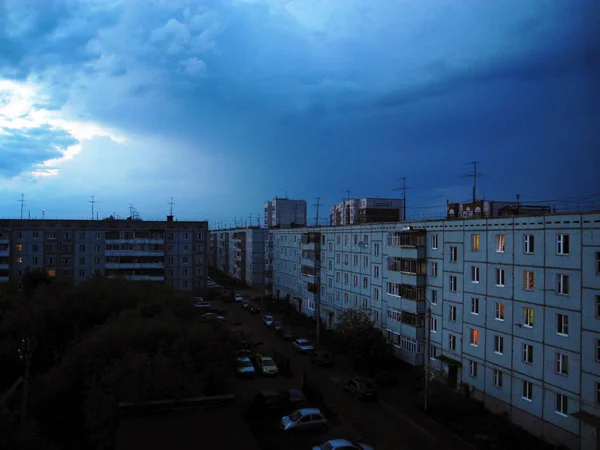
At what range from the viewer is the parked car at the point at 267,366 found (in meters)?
26.4

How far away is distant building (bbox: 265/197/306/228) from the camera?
267ft

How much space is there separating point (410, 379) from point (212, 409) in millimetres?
14689

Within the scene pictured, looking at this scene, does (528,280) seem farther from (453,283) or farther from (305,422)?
(305,422)

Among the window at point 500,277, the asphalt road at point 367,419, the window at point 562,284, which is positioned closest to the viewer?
the window at point 562,284

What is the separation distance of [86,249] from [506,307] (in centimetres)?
4398

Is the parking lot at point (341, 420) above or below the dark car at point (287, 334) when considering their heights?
below

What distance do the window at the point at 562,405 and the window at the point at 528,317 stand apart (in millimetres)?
2846

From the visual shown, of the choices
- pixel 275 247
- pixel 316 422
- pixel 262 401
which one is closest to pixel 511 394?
pixel 316 422

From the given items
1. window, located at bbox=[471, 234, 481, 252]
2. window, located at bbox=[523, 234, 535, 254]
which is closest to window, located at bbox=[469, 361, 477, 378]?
window, located at bbox=[471, 234, 481, 252]

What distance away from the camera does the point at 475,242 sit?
72.6 feet

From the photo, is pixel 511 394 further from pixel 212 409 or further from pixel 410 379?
pixel 212 409

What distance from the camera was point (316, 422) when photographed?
61.8 ft

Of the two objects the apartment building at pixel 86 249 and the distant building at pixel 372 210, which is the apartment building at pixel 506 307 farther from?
the apartment building at pixel 86 249

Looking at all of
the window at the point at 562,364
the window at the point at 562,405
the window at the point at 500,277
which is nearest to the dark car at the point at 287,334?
the window at the point at 500,277
